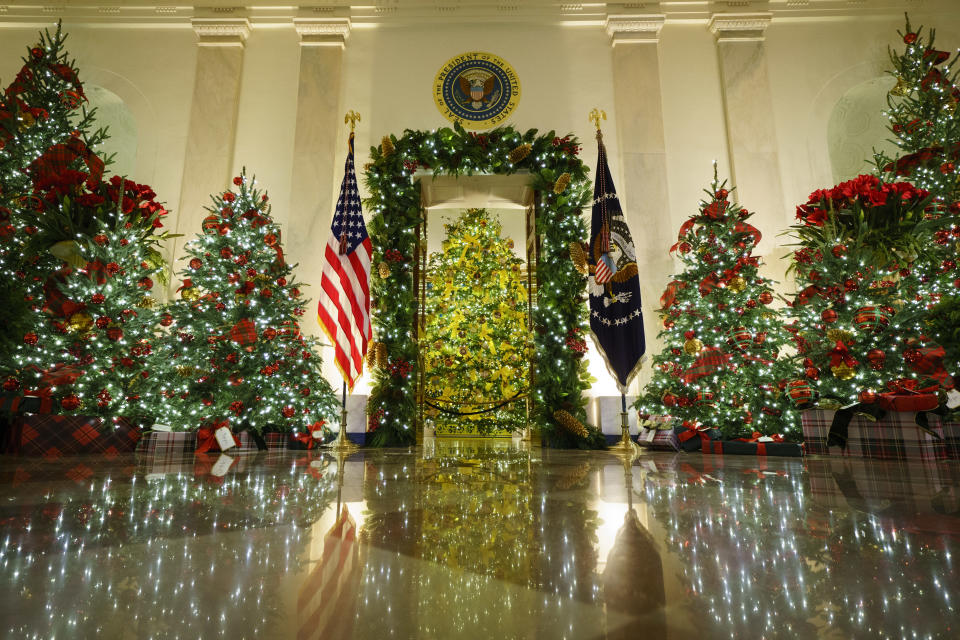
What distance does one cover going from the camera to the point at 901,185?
519 centimetres

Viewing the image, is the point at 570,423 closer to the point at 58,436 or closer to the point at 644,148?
the point at 644,148

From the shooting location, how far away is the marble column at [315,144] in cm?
786

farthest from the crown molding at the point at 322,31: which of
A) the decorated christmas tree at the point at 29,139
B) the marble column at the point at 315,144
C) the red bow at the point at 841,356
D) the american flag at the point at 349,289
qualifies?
the red bow at the point at 841,356

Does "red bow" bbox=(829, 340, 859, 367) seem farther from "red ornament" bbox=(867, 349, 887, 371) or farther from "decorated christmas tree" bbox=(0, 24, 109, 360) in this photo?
"decorated christmas tree" bbox=(0, 24, 109, 360)

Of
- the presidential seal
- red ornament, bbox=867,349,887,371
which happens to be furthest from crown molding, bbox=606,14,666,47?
red ornament, bbox=867,349,887,371

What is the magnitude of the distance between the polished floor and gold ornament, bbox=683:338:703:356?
4140mm

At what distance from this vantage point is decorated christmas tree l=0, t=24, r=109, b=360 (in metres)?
5.15

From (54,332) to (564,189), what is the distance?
6046 mm

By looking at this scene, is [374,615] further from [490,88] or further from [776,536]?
[490,88]

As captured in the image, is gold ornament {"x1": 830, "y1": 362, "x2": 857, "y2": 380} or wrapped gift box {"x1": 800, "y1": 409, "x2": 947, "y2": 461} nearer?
wrapped gift box {"x1": 800, "y1": 409, "x2": 947, "y2": 461}

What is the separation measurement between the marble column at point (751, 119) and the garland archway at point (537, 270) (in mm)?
2864

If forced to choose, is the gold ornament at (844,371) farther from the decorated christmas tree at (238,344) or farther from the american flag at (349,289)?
the decorated christmas tree at (238,344)

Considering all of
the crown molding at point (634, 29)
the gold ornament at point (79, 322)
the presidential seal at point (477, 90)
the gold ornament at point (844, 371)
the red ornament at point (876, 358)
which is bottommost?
the gold ornament at point (844, 371)

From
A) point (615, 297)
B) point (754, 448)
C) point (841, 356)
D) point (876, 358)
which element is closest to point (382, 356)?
point (615, 297)
